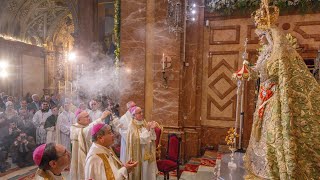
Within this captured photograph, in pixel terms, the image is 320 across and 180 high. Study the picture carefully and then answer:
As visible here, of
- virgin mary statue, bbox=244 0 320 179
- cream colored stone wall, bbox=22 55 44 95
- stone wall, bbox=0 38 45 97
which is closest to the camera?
virgin mary statue, bbox=244 0 320 179

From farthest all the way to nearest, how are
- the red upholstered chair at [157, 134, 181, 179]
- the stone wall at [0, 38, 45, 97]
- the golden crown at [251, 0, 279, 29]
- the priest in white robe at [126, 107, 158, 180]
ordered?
the stone wall at [0, 38, 45, 97] → the red upholstered chair at [157, 134, 181, 179] → the priest in white robe at [126, 107, 158, 180] → the golden crown at [251, 0, 279, 29]

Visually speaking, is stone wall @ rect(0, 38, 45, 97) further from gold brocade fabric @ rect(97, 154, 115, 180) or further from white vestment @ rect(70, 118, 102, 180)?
gold brocade fabric @ rect(97, 154, 115, 180)

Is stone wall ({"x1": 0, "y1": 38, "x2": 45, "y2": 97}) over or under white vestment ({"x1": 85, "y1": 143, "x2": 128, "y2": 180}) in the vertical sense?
over

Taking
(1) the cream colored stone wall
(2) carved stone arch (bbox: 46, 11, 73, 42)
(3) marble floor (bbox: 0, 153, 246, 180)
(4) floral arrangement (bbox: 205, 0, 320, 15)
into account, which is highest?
(2) carved stone arch (bbox: 46, 11, 73, 42)

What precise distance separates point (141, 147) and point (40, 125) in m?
4.64

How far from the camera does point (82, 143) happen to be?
16.0 feet

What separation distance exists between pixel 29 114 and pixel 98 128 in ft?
23.4

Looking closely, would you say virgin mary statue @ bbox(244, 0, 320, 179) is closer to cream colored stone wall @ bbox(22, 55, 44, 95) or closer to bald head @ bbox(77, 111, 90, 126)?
bald head @ bbox(77, 111, 90, 126)

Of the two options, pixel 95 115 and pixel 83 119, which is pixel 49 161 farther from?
pixel 95 115

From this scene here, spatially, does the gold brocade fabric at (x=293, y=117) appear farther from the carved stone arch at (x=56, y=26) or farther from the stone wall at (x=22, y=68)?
the carved stone arch at (x=56, y=26)

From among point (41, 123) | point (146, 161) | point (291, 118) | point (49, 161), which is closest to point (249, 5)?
point (291, 118)

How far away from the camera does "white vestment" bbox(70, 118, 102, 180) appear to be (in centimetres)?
491

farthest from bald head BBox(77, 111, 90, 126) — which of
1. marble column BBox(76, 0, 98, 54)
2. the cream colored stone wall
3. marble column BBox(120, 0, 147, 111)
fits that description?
the cream colored stone wall

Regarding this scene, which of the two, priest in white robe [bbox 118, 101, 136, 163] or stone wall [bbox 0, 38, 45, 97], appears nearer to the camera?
priest in white robe [bbox 118, 101, 136, 163]
